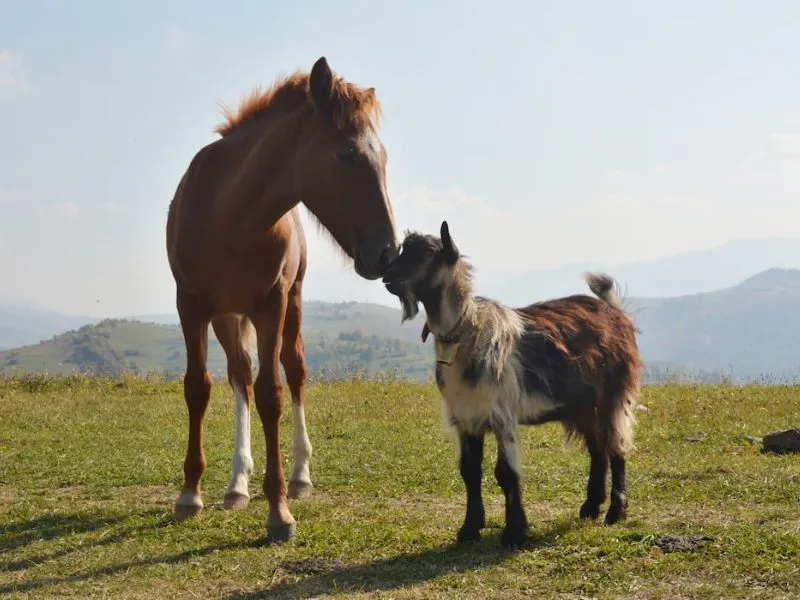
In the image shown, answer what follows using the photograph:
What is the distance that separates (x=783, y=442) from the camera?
9562 mm

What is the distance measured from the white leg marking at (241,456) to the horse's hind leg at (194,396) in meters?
0.36

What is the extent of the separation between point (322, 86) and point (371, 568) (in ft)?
11.2

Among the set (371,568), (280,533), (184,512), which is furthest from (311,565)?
Answer: (184,512)

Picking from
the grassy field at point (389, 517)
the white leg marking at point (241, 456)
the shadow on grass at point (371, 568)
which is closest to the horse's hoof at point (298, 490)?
the grassy field at point (389, 517)

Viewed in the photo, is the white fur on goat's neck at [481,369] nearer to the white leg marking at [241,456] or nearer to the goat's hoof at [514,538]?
the goat's hoof at [514,538]

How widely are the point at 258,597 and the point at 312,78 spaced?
141 inches

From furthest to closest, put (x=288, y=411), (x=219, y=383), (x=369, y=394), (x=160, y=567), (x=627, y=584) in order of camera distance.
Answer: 1. (x=219, y=383)
2. (x=369, y=394)
3. (x=288, y=411)
4. (x=160, y=567)
5. (x=627, y=584)

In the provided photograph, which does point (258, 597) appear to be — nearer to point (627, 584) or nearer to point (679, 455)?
point (627, 584)

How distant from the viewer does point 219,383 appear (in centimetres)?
1697

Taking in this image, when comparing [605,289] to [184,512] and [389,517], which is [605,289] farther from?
[184,512]

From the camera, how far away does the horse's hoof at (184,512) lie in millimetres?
7358

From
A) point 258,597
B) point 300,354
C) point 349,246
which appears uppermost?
point 349,246

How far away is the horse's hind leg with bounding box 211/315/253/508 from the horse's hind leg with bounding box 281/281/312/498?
0.43 metres

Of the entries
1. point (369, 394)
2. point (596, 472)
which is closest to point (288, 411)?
point (369, 394)
